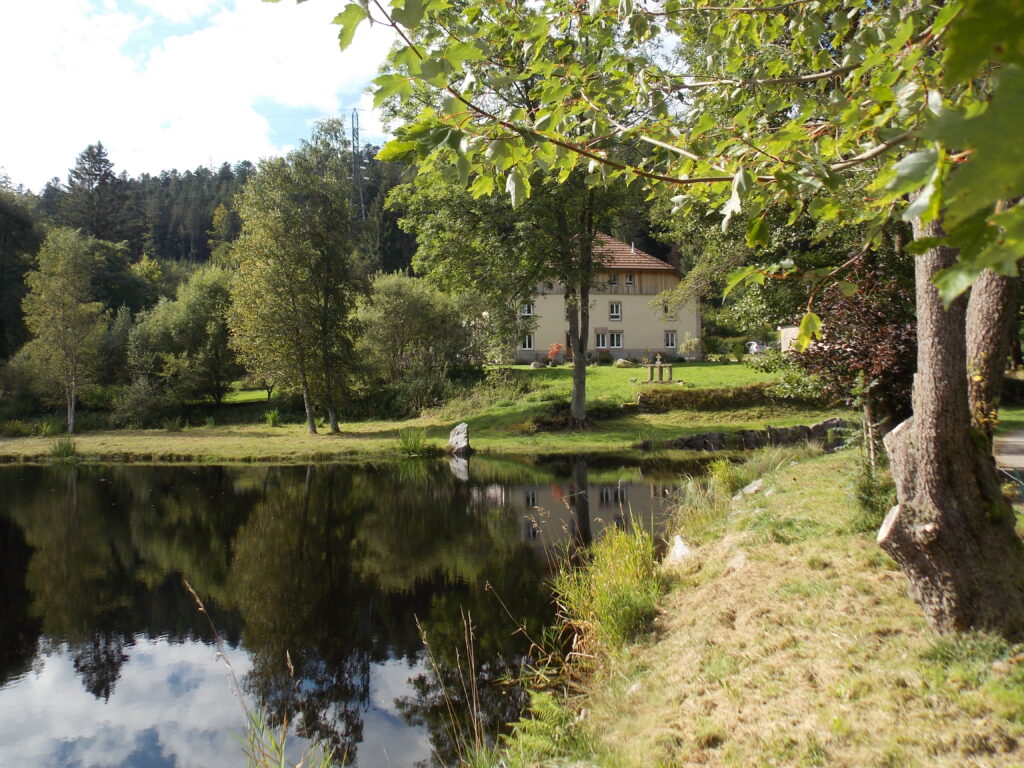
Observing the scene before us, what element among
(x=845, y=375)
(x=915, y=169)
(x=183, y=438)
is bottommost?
(x=183, y=438)

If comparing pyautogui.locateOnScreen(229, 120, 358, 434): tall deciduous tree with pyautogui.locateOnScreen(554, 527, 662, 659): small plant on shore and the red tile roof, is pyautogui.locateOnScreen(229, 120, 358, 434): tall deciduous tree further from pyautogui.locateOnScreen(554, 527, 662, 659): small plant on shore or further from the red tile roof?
the red tile roof

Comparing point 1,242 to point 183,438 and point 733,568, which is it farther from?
point 733,568

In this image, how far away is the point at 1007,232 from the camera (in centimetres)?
97

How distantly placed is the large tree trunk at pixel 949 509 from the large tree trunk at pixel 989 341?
103 cm

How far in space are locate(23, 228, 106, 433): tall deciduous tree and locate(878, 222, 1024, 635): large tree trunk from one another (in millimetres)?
28581

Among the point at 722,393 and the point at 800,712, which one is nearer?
the point at 800,712

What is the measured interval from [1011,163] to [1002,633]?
12.4 ft

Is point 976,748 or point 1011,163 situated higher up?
point 1011,163

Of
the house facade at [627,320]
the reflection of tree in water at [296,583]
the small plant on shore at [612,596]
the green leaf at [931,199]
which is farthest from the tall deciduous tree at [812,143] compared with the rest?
the house facade at [627,320]

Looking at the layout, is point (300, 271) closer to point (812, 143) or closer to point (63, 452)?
point (63, 452)

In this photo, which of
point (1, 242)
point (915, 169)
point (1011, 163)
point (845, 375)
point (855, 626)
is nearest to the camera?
point (1011, 163)

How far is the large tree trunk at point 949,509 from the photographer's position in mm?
3754

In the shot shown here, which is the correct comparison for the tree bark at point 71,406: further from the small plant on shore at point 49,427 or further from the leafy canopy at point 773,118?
A: the leafy canopy at point 773,118

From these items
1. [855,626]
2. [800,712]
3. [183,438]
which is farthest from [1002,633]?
[183,438]
